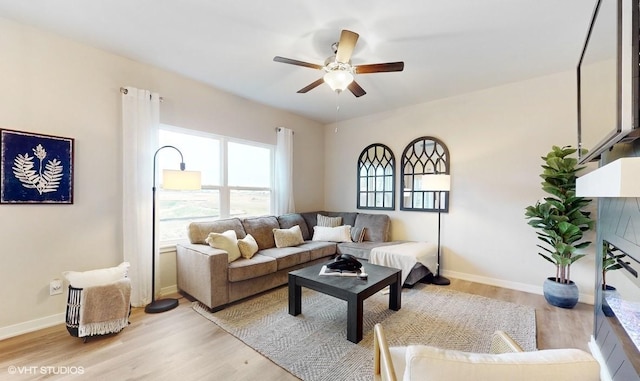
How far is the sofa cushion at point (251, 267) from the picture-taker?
2.80 m

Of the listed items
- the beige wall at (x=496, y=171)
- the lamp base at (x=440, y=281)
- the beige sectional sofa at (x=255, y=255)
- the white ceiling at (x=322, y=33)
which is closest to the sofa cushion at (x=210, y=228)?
the beige sectional sofa at (x=255, y=255)

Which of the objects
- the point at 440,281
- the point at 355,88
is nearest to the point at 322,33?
the point at 355,88

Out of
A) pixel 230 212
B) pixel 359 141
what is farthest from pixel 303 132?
pixel 230 212

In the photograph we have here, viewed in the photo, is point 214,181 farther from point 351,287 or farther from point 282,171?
point 351,287

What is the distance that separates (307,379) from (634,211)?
2094mm

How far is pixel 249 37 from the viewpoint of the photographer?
2.45 metres

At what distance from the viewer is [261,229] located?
3.83m

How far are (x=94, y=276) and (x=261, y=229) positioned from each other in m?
1.89

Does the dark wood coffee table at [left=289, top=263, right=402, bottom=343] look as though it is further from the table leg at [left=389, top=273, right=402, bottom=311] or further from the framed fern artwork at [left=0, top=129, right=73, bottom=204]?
the framed fern artwork at [left=0, top=129, right=73, bottom=204]


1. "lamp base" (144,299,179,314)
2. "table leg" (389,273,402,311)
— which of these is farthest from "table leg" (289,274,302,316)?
"lamp base" (144,299,179,314)

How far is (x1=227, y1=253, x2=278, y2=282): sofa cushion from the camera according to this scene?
280cm

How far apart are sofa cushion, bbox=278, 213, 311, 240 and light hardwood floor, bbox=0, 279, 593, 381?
186 cm

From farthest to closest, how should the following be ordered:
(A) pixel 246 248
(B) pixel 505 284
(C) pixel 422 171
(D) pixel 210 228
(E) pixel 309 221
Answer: (E) pixel 309 221
(C) pixel 422 171
(B) pixel 505 284
(D) pixel 210 228
(A) pixel 246 248

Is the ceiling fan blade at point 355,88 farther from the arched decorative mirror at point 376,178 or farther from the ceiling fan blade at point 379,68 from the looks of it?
the arched decorative mirror at point 376,178
